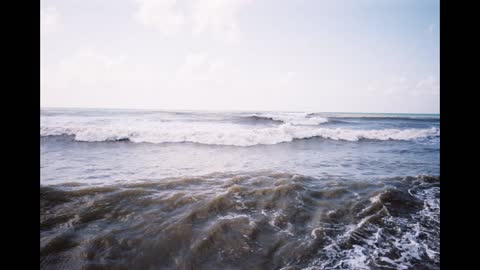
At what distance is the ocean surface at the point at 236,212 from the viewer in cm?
369

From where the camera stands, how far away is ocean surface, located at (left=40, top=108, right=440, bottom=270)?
12.1 ft

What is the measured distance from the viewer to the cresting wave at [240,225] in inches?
143

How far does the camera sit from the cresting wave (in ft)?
11.9

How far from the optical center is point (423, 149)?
13.2 m

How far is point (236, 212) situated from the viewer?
516 centimetres

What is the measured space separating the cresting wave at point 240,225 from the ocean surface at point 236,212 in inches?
0.9

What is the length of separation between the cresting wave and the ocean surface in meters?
0.02
